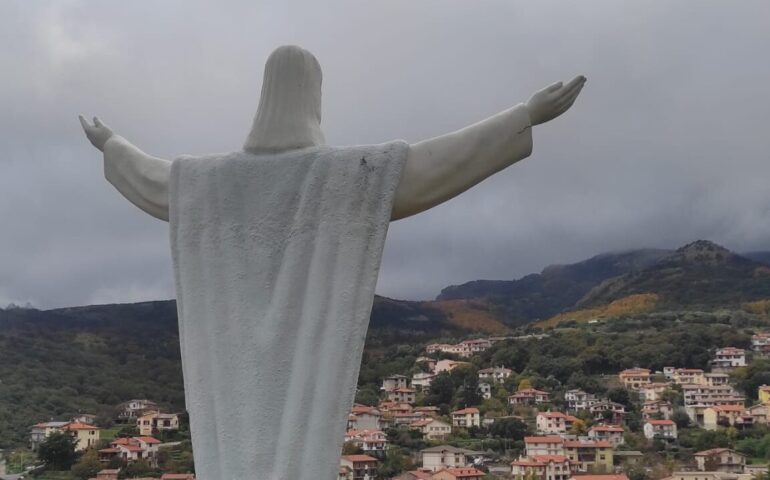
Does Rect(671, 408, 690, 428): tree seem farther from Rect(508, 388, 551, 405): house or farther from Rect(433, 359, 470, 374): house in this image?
Rect(433, 359, 470, 374): house

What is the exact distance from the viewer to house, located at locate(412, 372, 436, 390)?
65750 mm

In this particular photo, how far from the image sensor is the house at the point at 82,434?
30.8 metres

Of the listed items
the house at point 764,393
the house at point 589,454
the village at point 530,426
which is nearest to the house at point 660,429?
the village at point 530,426

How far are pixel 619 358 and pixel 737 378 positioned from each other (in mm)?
8609

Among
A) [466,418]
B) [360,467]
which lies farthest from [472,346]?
[360,467]

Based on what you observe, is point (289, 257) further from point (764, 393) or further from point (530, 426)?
point (764, 393)

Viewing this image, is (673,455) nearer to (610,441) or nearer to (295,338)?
(610,441)

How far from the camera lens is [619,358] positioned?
7131 cm

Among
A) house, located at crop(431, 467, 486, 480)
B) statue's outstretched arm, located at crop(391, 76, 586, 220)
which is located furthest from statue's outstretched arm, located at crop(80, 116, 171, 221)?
house, located at crop(431, 467, 486, 480)

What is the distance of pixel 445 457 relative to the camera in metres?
46.3

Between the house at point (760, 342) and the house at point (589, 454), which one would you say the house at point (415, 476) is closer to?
the house at point (589, 454)

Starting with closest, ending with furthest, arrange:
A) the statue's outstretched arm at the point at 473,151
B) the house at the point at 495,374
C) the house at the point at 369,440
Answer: the statue's outstretched arm at the point at 473,151, the house at the point at 369,440, the house at the point at 495,374

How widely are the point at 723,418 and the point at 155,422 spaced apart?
3985 centimetres

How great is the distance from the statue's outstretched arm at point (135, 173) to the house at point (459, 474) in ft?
112
